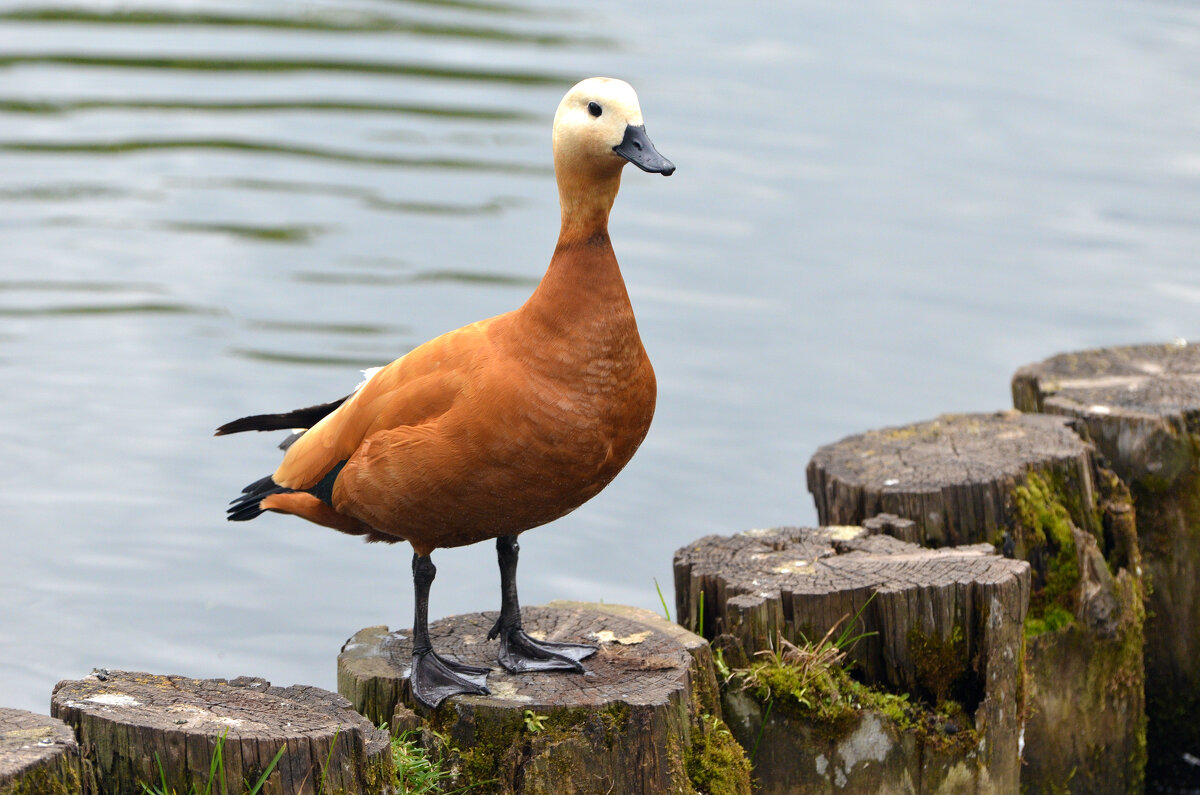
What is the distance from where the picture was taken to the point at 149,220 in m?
11.9

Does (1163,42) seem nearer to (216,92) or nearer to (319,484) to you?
(216,92)

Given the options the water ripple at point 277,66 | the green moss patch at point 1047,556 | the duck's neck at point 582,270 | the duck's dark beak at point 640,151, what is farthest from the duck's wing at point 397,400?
the water ripple at point 277,66

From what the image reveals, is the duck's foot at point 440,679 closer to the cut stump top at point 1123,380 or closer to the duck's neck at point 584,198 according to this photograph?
the duck's neck at point 584,198

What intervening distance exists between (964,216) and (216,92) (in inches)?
285

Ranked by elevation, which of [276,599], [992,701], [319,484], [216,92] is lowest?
Result: [276,599]

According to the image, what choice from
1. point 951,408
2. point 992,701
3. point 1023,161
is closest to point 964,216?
point 1023,161

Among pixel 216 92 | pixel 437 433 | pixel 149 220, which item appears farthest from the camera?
pixel 216 92

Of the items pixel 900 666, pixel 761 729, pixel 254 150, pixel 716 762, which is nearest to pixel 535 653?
pixel 716 762

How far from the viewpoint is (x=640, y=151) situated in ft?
12.9

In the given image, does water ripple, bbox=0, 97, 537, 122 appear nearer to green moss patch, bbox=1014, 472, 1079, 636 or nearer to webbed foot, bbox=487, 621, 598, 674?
green moss patch, bbox=1014, 472, 1079, 636

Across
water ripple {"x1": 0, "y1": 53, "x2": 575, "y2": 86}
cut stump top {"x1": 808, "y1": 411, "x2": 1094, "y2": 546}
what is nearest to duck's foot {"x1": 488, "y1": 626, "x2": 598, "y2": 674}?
cut stump top {"x1": 808, "y1": 411, "x2": 1094, "y2": 546}

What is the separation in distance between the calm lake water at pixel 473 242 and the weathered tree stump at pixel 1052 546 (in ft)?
8.28

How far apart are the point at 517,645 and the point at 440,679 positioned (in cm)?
32

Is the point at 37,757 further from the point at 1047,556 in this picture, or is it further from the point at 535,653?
the point at 1047,556
